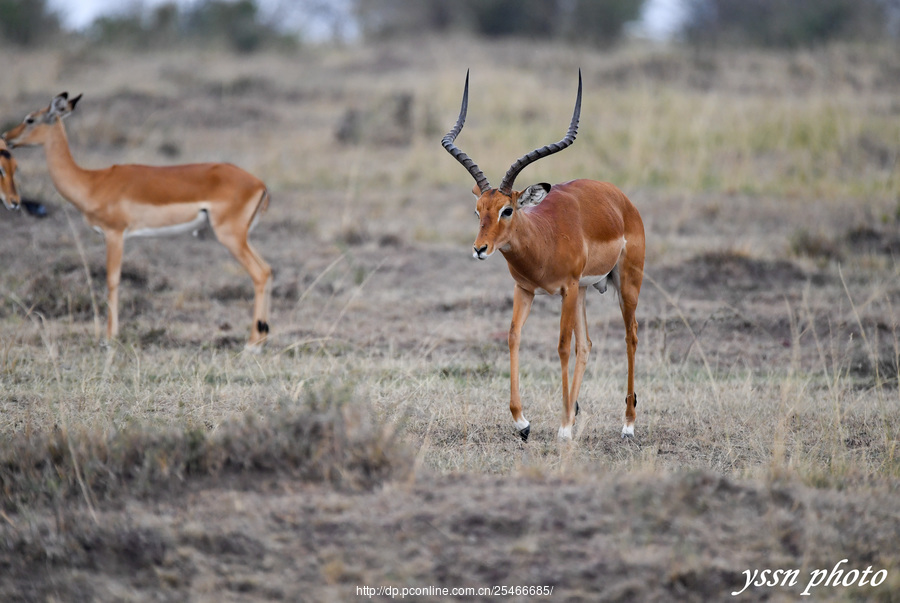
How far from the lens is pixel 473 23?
30281mm

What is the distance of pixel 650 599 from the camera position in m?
3.58

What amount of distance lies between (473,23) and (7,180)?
24.2m

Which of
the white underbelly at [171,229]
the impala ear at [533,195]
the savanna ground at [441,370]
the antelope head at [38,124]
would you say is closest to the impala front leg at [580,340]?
Result: the savanna ground at [441,370]

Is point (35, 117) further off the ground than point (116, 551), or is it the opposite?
point (35, 117)

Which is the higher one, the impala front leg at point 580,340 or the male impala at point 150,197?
the male impala at point 150,197

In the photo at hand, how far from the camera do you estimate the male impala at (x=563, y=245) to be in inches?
211

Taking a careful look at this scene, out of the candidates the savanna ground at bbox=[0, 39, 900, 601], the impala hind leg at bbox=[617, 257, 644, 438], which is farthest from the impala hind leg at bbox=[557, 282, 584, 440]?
the impala hind leg at bbox=[617, 257, 644, 438]

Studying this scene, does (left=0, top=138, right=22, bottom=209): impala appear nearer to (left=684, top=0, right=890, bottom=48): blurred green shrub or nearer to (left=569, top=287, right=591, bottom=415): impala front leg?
(left=569, top=287, right=591, bottom=415): impala front leg

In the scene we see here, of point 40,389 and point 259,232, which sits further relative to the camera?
point 259,232

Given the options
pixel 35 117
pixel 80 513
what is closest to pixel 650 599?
pixel 80 513

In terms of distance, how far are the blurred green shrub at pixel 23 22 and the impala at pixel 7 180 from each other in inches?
664

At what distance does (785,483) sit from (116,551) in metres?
2.99

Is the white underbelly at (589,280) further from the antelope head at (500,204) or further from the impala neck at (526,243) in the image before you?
the antelope head at (500,204)

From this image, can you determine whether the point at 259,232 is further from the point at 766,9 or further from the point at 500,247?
the point at 766,9
